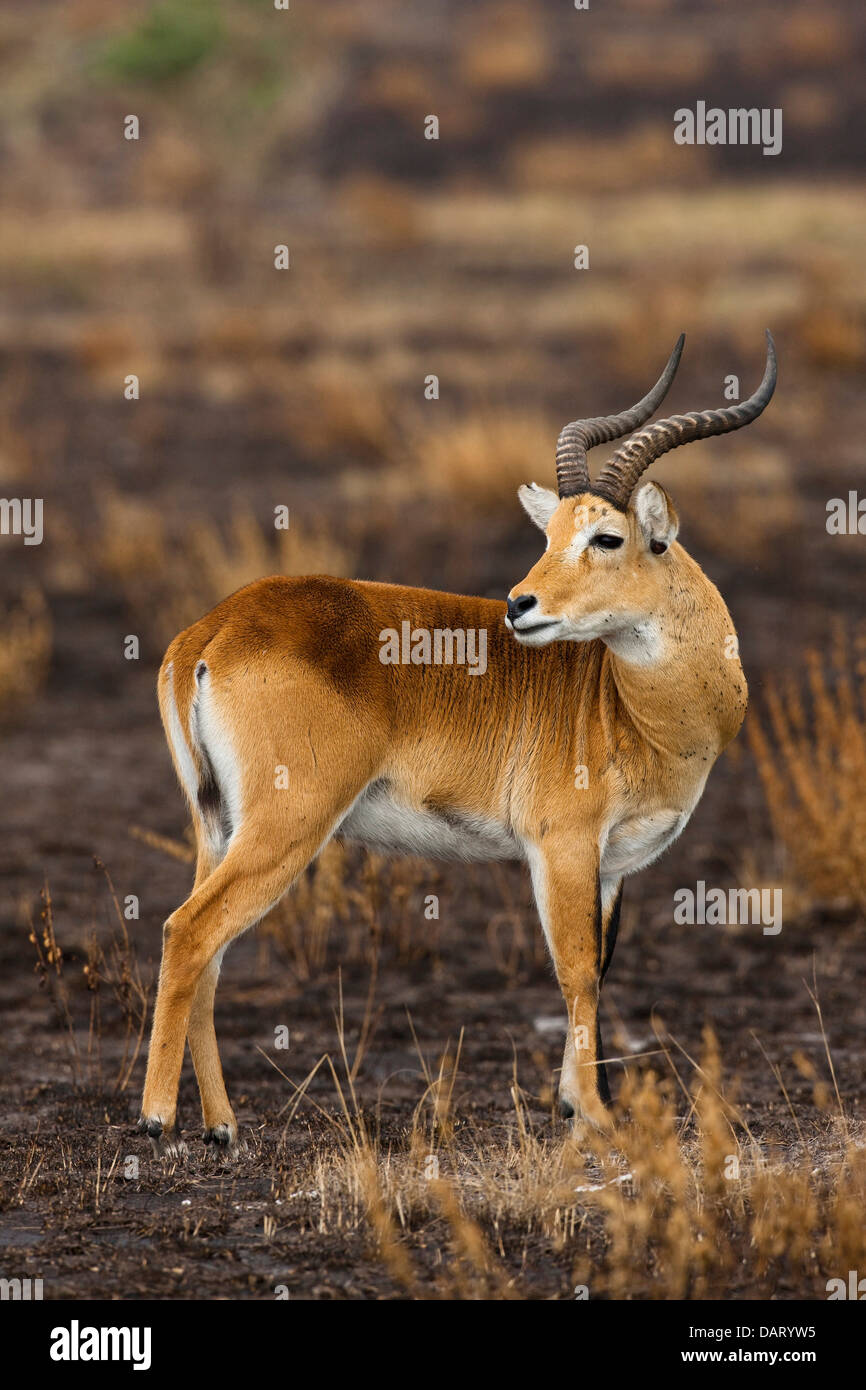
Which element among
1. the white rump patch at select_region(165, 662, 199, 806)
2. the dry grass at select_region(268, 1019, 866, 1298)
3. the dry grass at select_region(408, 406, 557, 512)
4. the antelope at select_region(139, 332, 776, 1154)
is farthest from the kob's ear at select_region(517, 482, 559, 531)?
the dry grass at select_region(408, 406, 557, 512)

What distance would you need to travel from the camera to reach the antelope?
5812 millimetres

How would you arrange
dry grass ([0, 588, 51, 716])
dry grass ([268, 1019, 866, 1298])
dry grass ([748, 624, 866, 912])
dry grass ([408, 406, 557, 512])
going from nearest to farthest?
dry grass ([268, 1019, 866, 1298]), dry grass ([748, 624, 866, 912]), dry grass ([0, 588, 51, 716]), dry grass ([408, 406, 557, 512])

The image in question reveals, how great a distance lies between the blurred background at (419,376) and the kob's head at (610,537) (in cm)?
189

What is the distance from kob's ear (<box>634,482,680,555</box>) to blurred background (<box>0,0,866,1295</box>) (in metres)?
1.89

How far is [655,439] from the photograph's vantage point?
589 centimetres

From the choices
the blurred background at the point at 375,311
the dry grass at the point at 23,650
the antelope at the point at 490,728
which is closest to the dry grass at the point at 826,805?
the antelope at the point at 490,728

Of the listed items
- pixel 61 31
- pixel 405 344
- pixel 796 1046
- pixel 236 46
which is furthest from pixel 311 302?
pixel 61 31

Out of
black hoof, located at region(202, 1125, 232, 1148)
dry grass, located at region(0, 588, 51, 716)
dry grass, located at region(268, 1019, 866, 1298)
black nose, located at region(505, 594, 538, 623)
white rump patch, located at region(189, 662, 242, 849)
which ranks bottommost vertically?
dry grass, located at region(268, 1019, 866, 1298)

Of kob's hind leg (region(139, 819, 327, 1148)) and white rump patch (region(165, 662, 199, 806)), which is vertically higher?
white rump patch (region(165, 662, 199, 806))

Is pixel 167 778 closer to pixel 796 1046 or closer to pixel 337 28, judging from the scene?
pixel 796 1046

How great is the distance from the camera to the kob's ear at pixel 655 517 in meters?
5.86

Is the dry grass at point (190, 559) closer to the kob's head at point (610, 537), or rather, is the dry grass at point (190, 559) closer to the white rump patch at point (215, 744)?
the white rump patch at point (215, 744)

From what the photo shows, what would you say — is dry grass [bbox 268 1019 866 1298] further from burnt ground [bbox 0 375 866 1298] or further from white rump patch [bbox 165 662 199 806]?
white rump patch [bbox 165 662 199 806]

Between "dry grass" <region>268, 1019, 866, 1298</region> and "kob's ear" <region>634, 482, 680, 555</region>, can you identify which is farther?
"kob's ear" <region>634, 482, 680, 555</region>
